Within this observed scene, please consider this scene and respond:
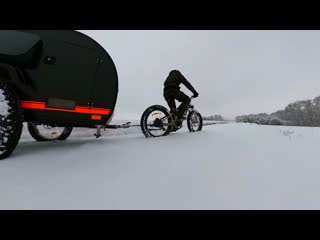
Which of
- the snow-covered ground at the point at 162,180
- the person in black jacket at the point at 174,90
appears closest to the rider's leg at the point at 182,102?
the person in black jacket at the point at 174,90

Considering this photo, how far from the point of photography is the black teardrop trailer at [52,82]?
2.39 meters

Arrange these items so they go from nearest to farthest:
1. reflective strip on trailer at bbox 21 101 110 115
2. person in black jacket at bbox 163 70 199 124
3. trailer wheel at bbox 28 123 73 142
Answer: reflective strip on trailer at bbox 21 101 110 115
trailer wheel at bbox 28 123 73 142
person in black jacket at bbox 163 70 199 124

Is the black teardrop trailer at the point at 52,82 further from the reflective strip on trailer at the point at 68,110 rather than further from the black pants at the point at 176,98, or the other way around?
the black pants at the point at 176,98

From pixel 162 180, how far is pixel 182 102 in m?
3.96

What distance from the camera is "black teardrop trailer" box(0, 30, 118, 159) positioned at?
239 cm

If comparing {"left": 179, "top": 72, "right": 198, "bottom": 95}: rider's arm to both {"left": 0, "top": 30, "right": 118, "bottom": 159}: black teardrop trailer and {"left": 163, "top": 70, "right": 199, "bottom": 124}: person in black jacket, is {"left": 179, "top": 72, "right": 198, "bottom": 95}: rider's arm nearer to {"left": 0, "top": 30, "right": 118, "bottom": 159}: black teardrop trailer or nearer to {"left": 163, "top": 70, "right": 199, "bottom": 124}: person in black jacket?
{"left": 163, "top": 70, "right": 199, "bottom": 124}: person in black jacket

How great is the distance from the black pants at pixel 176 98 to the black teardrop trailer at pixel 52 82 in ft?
6.88

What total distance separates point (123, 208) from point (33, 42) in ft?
7.95

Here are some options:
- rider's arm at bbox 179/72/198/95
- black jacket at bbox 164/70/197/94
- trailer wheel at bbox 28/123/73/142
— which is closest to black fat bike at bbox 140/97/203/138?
black jacket at bbox 164/70/197/94

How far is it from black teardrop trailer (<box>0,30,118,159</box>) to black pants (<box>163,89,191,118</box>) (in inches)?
82.6

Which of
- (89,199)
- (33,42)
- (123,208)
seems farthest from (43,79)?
(123,208)
